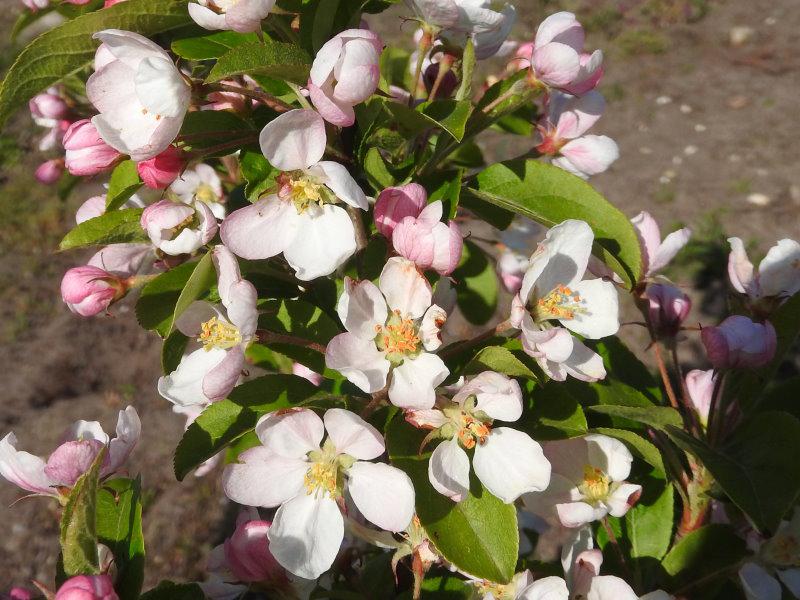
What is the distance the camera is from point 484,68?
5285mm

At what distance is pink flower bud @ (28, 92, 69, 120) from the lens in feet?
6.24

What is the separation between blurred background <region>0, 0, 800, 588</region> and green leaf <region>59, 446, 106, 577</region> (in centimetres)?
184

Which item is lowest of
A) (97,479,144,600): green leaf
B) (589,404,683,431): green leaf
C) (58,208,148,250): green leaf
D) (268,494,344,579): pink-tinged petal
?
(97,479,144,600): green leaf

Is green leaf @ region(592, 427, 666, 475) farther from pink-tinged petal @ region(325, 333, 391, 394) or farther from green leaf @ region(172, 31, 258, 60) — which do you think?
green leaf @ region(172, 31, 258, 60)

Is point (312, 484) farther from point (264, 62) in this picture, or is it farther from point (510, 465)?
point (264, 62)

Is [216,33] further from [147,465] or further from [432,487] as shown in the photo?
[147,465]

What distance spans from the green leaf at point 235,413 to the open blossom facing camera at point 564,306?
312 millimetres

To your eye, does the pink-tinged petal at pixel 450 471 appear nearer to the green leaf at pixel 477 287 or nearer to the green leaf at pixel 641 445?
the green leaf at pixel 641 445

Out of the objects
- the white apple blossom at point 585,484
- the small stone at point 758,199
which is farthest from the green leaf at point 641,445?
the small stone at point 758,199

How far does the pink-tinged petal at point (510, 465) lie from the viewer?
104 cm

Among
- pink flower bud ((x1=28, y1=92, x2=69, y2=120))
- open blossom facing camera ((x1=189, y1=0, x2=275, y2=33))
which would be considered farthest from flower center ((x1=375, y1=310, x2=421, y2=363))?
pink flower bud ((x1=28, y1=92, x2=69, y2=120))

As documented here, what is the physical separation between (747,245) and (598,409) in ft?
10.0

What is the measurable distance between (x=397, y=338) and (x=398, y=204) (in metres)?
0.18

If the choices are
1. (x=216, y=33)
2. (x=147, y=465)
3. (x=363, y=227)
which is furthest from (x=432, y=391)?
(x=147, y=465)
